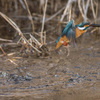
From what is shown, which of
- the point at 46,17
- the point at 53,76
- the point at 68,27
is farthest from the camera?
the point at 46,17

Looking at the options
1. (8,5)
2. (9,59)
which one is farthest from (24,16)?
(9,59)

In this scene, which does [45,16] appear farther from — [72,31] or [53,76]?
[53,76]

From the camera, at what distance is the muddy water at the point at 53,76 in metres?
2.53

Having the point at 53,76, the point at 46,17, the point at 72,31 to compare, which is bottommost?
the point at 53,76

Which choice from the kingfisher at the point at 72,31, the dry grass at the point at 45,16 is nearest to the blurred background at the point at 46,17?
the dry grass at the point at 45,16

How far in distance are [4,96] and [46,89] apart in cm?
48

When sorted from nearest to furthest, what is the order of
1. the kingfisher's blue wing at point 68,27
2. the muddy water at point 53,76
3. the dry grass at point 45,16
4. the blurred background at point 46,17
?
1. the muddy water at point 53,76
2. the kingfisher's blue wing at point 68,27
3. the dry grass at point 45,16
4. the blurred background at point 46,17

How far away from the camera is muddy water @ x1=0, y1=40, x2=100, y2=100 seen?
2.53m

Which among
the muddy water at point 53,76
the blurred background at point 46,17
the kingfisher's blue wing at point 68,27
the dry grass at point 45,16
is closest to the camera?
the muddy water at point 53,76

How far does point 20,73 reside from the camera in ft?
10.1

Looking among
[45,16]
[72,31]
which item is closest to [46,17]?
[45,16]

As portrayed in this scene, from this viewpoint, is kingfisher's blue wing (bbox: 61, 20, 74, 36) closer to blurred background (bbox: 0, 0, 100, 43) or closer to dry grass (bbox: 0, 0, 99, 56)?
dry grass (bbox: 0, 0, 99, 56)

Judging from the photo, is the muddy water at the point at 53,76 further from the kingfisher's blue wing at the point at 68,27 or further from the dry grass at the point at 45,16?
the kingfisher's blue wing at the point at 68,27

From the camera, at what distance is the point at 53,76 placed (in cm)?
303
